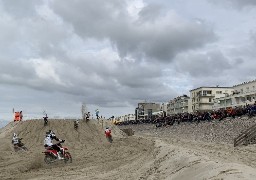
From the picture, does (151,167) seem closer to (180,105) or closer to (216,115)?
(216,115)

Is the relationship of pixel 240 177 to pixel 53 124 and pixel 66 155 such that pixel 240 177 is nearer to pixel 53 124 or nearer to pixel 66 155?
pixel 66 155

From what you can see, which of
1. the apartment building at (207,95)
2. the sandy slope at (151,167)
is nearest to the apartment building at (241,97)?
the apartment building at (207,95)

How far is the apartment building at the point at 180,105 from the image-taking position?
127350mm

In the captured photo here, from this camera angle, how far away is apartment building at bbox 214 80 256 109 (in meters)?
83.3

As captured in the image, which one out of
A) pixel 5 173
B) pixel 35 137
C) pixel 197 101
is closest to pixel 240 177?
pixel 5 173

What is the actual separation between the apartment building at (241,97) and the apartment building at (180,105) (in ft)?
84.8

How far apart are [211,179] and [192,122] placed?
34.7m

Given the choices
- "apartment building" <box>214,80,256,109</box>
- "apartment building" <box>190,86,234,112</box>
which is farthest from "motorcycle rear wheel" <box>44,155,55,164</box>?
"apartment building" <box>190,86,234,112</box>

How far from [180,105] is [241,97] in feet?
158

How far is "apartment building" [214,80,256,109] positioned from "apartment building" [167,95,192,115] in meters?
25.8

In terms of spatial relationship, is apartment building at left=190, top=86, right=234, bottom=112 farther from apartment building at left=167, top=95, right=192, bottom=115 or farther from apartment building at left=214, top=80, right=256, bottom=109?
apartment building at left=214, top=80, right=256, bottom=109

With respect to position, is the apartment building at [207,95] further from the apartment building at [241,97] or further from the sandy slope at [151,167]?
the sandy slope at [151,167]

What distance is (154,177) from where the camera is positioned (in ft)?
38.7

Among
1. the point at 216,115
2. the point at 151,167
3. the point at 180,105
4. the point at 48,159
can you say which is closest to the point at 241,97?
the point at 180,105
